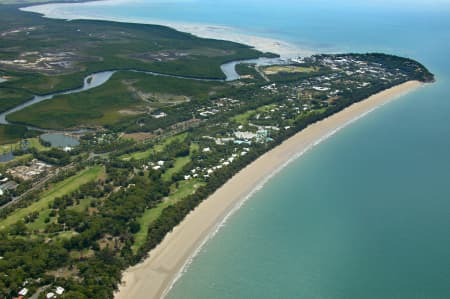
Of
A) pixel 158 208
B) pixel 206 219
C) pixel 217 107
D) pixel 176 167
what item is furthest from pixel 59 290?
pixel 217 107

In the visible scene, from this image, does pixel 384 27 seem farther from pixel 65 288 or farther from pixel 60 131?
pixel 65 288

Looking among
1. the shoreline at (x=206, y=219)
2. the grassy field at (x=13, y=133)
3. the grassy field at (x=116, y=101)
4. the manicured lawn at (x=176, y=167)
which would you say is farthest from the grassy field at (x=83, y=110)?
the shoreline at (x=206, y=219)

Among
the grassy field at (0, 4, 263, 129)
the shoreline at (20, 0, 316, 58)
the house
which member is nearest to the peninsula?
the house

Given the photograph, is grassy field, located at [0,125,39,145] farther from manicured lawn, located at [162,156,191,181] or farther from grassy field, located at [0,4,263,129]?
manicured lawn, located at [162,156,191,181]

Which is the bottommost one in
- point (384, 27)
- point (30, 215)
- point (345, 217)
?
point (30, 215)

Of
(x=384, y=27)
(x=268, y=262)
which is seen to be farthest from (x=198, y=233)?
(x=384, y=27)

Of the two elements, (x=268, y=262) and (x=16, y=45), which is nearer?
(x=268, y=262)
